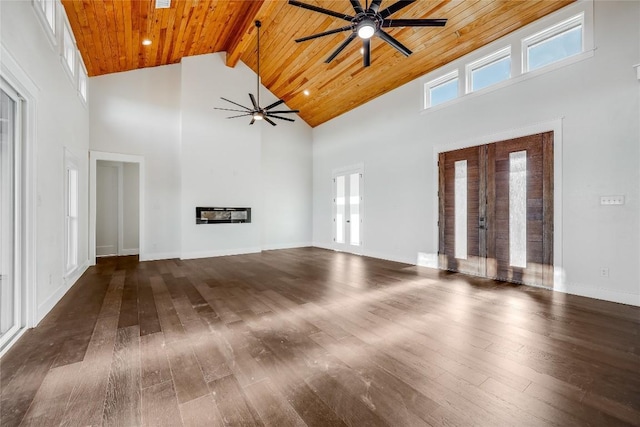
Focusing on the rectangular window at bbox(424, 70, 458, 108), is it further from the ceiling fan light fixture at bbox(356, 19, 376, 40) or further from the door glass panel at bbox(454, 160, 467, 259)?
the ceiling fan light fixture at bbox(356, 19, 376, 40)

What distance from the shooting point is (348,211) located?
8.27 metres

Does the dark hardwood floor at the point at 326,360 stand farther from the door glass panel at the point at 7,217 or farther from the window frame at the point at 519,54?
the window frame at the point at 519,54

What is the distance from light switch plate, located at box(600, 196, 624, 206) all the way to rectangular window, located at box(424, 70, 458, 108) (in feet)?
9.83

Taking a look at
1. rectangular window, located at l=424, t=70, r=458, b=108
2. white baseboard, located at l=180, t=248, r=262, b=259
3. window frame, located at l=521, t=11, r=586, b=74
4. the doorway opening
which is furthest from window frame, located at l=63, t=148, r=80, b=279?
window frame, located at l=521, t=11, r=586, b=74

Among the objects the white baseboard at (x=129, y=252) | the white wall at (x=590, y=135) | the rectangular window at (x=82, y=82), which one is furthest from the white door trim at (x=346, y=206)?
the rectangular window at (x=82, y=82)

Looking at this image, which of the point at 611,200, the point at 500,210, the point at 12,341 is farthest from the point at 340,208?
the point at 12,341

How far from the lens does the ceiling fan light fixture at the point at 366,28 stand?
120 inches

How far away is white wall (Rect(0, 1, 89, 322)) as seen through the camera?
265cm

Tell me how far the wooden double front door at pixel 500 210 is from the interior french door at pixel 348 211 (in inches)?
100.0

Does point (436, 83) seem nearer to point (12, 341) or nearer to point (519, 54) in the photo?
point (519, 54)

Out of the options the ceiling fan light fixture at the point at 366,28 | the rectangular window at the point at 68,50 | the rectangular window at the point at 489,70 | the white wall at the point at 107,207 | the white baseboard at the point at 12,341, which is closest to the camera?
the white baseboard at the point at 12,341

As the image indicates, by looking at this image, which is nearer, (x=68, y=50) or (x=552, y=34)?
(x=552, y=34)

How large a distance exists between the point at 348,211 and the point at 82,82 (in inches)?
267

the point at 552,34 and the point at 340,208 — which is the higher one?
the point at 552,34
